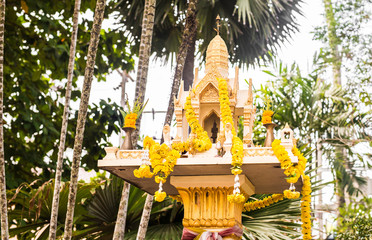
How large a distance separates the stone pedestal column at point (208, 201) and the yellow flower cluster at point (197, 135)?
12.7 inches

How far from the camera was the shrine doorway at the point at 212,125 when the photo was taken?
598cm

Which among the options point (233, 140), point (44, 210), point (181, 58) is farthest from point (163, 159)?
point (44, 210)

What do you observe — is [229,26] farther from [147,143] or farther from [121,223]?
[147,143]

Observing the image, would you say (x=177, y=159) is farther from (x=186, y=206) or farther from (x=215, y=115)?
(x=215, y=115)

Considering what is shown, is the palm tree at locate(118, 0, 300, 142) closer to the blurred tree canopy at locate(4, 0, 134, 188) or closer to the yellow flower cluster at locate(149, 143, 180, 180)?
the blurred tree canopy at locate(4, 0, 134, 188)

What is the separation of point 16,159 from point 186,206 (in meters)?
6.10

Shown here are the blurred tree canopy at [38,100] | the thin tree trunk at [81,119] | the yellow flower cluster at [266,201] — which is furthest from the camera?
the blurred tree canopy at [38,100]

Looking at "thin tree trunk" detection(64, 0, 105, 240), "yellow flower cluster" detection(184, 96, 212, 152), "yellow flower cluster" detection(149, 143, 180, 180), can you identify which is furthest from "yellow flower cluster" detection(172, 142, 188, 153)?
"thin tree trunk" detection(64, 0, 105, 240)

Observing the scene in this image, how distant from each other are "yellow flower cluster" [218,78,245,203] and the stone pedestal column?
0.47m

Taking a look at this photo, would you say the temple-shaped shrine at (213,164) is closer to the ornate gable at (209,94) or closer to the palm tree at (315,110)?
the ornate gable at (209,94)

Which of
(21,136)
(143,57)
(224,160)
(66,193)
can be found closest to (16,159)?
(21,136)

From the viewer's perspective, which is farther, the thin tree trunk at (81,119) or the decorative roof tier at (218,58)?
the thin tree trunk at (81,119)

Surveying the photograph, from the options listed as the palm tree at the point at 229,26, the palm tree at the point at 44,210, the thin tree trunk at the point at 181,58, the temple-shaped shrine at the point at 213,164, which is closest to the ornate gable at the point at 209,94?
the temple-shaped shrine at the point at 213,164

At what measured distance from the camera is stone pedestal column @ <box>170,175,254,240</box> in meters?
5.30
